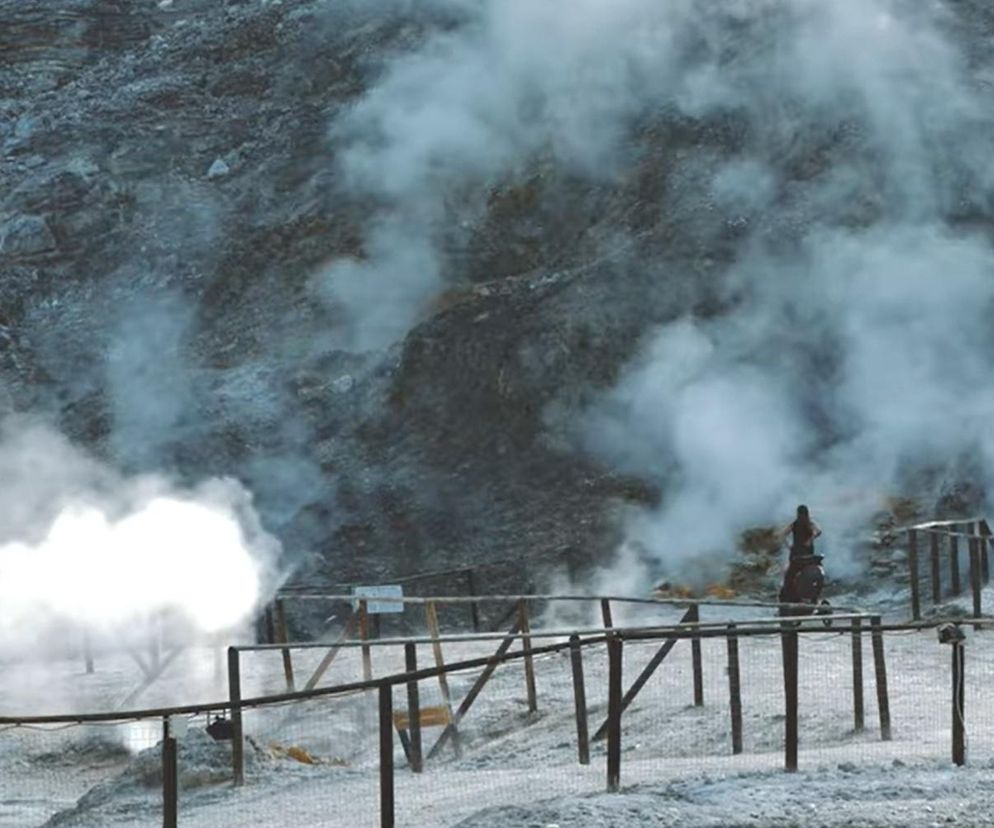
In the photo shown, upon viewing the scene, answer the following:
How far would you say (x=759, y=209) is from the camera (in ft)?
80.4

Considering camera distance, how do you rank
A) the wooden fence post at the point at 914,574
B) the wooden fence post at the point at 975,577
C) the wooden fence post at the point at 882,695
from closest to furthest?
the wooden fence post at the point at 882,695, the wooden fence post at the point at 975,577, the wooden fence post at the point at 914,574

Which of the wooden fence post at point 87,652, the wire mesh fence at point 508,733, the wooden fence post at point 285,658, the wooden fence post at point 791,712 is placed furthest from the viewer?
the wooden fence post at point 87,652

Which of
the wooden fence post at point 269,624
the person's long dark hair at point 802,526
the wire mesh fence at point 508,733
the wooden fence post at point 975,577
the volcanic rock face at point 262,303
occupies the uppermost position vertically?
the volcanic rock face at point 262,303

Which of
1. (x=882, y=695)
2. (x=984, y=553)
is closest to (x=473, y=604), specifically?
(x=984, y=553)

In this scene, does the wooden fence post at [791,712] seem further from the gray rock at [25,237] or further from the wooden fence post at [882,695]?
the gray rock at [25,237]

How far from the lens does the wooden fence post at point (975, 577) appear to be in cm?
1605

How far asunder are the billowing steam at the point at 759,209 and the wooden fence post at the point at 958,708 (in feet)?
29.5

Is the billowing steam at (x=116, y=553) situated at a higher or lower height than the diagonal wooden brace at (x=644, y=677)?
higher

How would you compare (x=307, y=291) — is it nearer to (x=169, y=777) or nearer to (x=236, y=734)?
(x=236, y=734)

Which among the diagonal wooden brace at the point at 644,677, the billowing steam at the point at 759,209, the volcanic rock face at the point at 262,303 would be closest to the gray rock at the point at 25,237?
the volcanic rock face at the point at 262,303

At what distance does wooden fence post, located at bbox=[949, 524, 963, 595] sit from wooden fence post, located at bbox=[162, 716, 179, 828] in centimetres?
993

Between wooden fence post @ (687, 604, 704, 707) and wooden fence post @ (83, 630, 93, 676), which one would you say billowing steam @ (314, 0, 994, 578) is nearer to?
wooden fence post @ (83, 630, 93, 676)

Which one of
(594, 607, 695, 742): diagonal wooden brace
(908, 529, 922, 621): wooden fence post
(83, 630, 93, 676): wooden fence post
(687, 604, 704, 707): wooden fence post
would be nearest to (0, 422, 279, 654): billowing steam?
(83, 630, 93, 676): wooden fence post

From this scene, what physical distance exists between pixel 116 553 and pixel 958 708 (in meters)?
12.0
